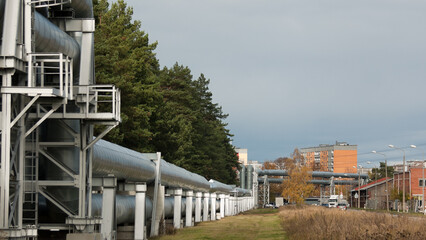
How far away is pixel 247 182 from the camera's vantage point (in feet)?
490

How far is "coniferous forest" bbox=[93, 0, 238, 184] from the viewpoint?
55781 mm

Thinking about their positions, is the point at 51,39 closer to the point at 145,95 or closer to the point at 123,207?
the point at 123,207

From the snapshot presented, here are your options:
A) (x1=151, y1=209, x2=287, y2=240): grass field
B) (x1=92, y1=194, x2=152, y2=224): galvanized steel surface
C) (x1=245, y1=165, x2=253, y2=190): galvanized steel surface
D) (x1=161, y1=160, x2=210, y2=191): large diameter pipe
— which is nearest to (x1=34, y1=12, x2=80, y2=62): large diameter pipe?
(x1=92, y1=194, x2=152, y2=224): galvanized steel surface

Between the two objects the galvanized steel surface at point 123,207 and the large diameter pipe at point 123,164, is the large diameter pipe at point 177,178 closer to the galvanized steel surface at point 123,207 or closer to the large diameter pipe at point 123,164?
the large diameter pipe at point 123,164

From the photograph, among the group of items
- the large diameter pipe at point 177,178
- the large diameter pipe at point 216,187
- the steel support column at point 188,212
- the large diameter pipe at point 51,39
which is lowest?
the steel support column at point 188,212

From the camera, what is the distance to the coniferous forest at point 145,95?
55781 millimetres

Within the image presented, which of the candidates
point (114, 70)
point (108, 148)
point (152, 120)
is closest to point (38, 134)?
point (108, 148)

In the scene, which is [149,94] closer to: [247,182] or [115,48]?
[115,48]

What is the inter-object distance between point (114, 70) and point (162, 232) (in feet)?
73.4

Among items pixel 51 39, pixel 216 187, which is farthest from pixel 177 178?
pixel 216 187

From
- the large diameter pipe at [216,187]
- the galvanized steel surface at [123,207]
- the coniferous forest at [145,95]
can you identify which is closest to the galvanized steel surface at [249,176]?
the coniferous forest at [145,95]

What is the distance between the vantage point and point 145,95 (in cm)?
6231

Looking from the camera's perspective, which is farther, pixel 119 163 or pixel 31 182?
pixel 119 163

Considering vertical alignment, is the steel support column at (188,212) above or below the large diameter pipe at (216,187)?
below
